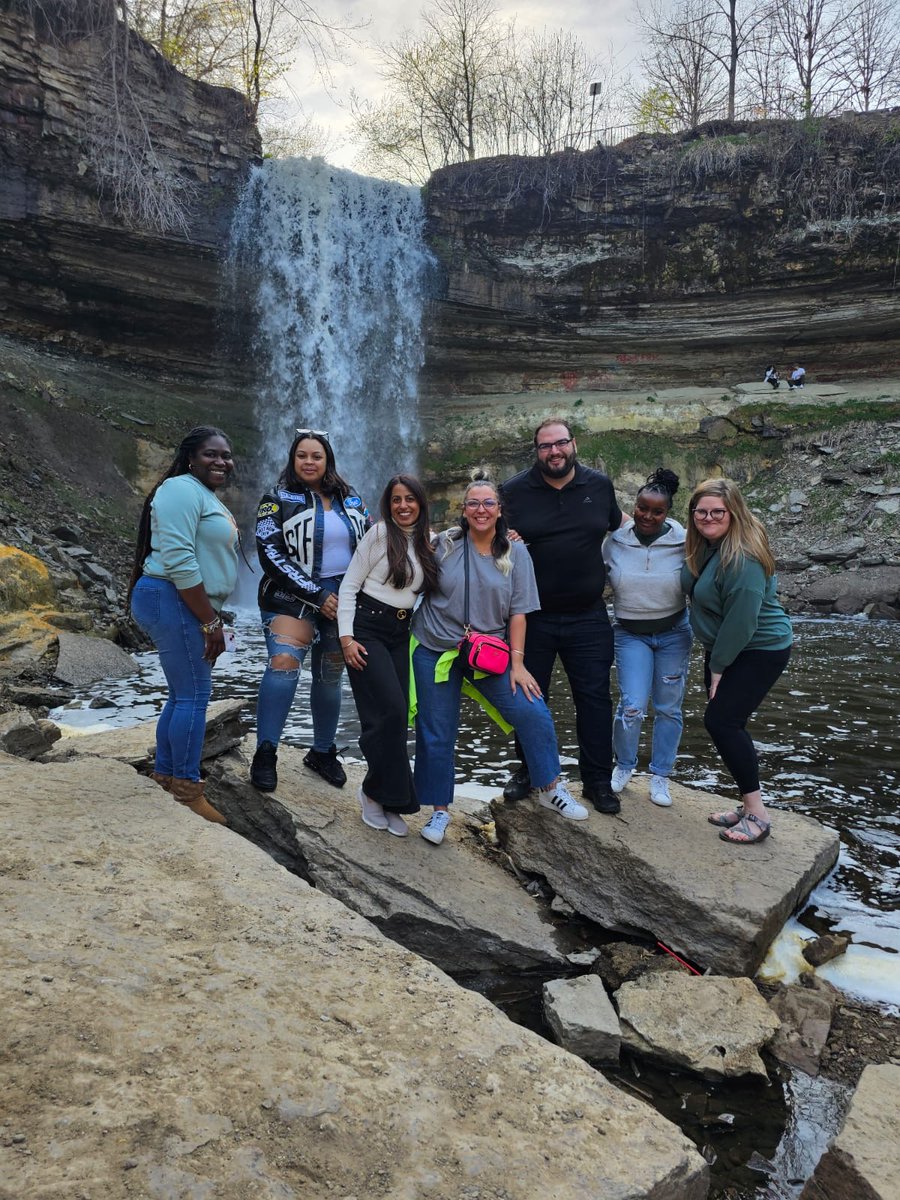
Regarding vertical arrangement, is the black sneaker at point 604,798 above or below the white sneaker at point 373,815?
below

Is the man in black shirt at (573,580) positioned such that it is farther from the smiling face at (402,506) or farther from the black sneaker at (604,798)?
the smiling face at (402,506)

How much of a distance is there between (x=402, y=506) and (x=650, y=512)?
1390 mm

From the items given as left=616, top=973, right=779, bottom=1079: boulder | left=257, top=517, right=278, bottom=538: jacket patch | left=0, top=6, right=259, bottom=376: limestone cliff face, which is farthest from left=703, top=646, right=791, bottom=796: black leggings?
left=0, top=6, right=259, bottom=376: limestone cliff face

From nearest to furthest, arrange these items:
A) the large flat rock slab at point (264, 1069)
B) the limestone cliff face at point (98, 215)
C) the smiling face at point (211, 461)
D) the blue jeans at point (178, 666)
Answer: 1. the large flat rock slab at point (264, 1069)
2. the blue jeans at point (178, 666)
3. the smiling face at point (211, 461)
4. the limestone cliff face at point (98, 215)

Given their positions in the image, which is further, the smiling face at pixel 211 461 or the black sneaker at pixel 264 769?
the black sneaker at pixel 264 769

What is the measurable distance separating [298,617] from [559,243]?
2127 centimetres

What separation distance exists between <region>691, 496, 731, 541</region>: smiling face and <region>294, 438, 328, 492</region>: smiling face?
1.98 metres

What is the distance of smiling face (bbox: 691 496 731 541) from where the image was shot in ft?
13.3

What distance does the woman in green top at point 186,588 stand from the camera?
371cm

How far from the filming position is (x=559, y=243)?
22312 millimetres

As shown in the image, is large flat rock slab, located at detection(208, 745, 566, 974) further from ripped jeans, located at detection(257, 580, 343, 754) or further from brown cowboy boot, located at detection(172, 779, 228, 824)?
ripped jeans, located at detection(257, 580, 343, 754)

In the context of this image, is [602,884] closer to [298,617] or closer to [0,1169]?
[298,617]

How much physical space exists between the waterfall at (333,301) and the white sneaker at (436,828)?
57.1 ft

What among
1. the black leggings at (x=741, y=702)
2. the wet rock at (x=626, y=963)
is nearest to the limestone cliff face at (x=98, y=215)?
the black leggings at (x=741, y=702)
